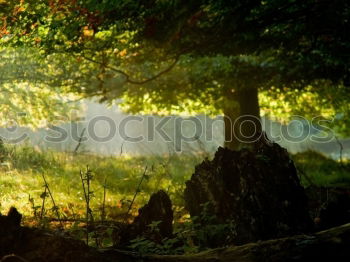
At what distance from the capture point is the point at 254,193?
468 cm

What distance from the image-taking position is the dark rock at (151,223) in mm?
4412

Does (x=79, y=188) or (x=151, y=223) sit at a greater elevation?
(x=79, y=188)

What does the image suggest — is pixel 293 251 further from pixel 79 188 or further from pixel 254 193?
pixel 79 188

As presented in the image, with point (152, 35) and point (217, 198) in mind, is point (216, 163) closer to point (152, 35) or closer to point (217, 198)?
point (217, 198)

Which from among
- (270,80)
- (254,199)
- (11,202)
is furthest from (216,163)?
(270,80)

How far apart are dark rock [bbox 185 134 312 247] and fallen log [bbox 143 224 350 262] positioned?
206 centimetres

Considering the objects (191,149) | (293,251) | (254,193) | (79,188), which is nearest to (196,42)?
(191,149)

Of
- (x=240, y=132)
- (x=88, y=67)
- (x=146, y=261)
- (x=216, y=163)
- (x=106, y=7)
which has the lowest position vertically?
A: (x=146, y=261)

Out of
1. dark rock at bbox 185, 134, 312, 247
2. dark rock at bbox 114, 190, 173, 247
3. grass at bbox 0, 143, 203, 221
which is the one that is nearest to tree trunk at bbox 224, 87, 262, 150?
grass at bbox 0, 143, 203, 221

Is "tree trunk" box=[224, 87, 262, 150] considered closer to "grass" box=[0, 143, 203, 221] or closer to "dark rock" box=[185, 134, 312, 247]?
"grass" box=[0, 143, 203, 221]

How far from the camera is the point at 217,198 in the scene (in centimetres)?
548

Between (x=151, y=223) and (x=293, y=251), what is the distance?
2456 mm

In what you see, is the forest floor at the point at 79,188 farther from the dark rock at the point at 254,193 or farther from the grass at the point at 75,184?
the dark rock at the point at 254,193

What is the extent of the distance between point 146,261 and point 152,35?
17.8 feet
